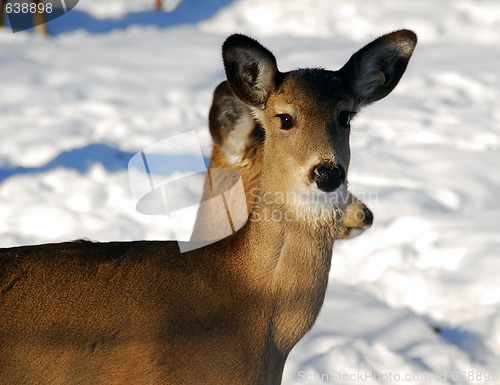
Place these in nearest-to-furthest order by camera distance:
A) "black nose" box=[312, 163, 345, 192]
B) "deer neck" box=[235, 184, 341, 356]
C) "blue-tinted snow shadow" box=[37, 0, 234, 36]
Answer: "black nose" box=[312, 163, 345, 192] < "deer neck" box=[235, 184, 341, 356] < "blue-tinted snow shadow" box=[37, 0, 234, 36]

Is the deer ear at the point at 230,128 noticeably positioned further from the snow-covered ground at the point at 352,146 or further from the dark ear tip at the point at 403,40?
the dark ear tip at the point at 403,40

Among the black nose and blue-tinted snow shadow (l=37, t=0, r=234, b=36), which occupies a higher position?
the black nose

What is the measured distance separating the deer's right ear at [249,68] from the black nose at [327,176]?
20.1 inches

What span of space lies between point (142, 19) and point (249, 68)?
329 inches

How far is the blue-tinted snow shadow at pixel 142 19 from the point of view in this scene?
10.7 meters

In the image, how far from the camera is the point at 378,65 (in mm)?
3490

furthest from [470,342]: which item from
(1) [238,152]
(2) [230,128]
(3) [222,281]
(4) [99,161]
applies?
(4) [99,161]

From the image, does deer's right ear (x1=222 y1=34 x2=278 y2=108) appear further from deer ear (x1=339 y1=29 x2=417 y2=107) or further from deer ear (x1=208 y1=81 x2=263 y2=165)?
deer ear (x1=208 y1=81 x2=263 y2=165)

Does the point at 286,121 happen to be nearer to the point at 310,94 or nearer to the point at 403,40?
the point at 310,94

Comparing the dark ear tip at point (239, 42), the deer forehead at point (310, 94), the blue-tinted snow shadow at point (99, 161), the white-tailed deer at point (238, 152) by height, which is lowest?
the blue-tinted snow shadow at point (99, 161)

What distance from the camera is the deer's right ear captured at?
3.21m

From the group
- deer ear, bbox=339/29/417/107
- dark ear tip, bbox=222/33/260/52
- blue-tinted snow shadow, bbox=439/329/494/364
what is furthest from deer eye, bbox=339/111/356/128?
blue-tinted snow shadow, bbox=439/329/494/364

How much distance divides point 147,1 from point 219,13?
123 cm

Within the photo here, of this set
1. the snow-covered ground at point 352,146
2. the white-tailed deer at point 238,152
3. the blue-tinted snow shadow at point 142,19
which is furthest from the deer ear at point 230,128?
the blue-tinted snow shadow at point 142,19
